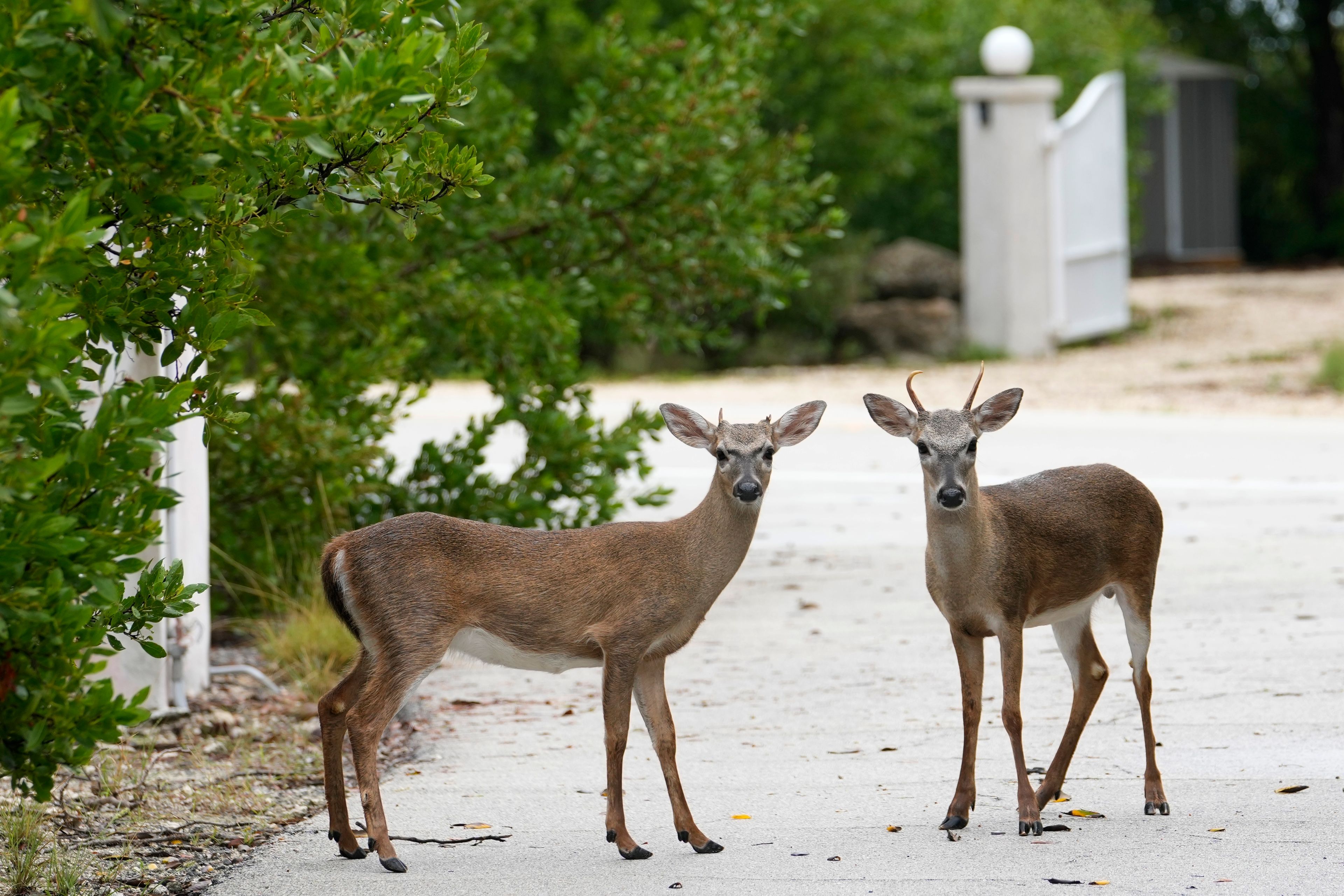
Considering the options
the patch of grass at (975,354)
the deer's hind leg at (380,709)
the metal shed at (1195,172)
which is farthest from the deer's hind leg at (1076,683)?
the metal shed at (1195,172)

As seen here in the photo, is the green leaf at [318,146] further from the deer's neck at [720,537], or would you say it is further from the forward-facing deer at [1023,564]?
the forward-facing deer at [1023,564]

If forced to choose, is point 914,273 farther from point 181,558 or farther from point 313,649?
point 181,558

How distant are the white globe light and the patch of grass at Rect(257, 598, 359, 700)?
46.7ft

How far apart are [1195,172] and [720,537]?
93.6 feet

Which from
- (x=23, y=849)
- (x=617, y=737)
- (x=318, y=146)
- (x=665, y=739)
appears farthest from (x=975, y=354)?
(x=318, y=146)

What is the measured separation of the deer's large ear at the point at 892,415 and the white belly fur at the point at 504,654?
125cm

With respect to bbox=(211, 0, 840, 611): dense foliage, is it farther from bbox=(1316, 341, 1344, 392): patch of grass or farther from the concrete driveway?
bbox=(1316, 341, 1344, 392): patch of grass

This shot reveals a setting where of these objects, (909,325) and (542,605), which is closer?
(542,605)

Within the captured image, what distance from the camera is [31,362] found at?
3668 mm

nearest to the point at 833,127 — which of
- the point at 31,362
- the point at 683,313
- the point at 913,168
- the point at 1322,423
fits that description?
the point at 913,168

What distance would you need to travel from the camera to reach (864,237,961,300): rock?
22.2 metres

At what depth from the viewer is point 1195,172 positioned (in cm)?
3209

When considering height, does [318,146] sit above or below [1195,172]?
below

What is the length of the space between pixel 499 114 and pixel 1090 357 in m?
12.0
